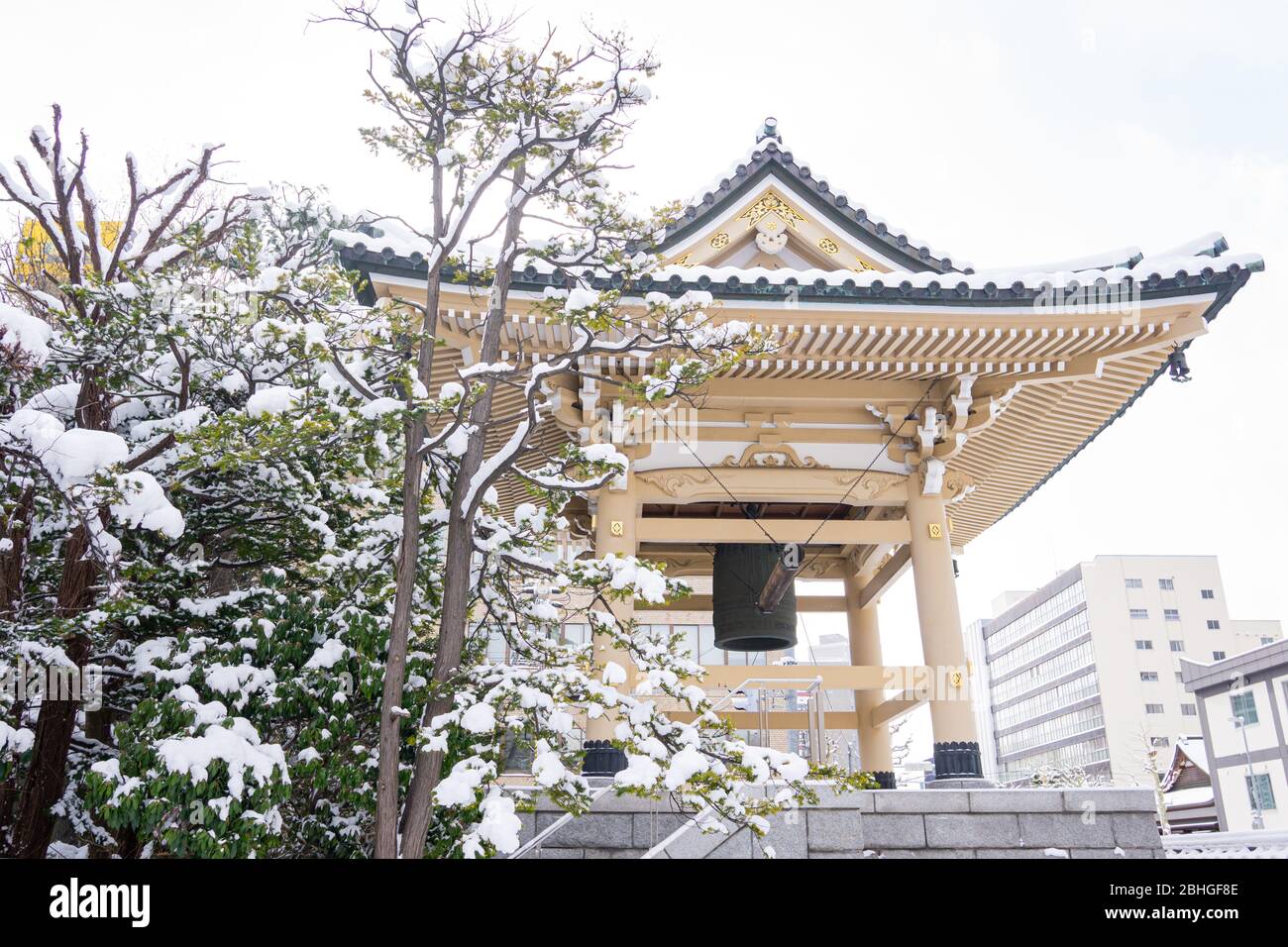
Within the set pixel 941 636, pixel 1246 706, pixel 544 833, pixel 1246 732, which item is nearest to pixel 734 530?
pixel 941 636

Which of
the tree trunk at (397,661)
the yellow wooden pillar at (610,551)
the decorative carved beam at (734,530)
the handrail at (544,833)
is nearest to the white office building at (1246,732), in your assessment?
the decorative carved beam at (734,530)

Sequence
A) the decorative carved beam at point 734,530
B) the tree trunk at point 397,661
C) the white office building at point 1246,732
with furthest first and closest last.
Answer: the white office building at point 1246,732
the decorative carved beam at point 734,530
the tree trunk at point 397,661

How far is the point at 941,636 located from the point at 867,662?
2.93 m

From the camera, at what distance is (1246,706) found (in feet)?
96.5

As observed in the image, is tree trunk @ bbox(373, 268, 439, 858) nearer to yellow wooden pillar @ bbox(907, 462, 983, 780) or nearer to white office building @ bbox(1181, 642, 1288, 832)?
yellow wooden pillar @ bbox(907, 462, 983, 780)

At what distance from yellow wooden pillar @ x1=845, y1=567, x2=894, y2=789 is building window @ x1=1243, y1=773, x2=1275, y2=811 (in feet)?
90.1

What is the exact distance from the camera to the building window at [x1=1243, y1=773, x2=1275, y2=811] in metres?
29.5

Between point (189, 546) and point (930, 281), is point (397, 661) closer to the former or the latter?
point (189, 546)

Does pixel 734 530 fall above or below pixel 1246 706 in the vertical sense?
above

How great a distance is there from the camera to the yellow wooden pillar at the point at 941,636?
740 cm

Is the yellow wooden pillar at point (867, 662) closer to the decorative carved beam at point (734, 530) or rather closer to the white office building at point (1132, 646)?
the decorative carved beam at point (734, 530)

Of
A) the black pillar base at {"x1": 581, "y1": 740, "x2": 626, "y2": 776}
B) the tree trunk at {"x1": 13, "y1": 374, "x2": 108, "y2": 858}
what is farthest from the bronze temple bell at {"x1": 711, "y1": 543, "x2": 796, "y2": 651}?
the tree trunk at {"x1": 13, "y1": 374, "x2": 108, "y2": 858}

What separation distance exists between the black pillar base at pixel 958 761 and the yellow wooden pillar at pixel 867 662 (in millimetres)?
2271
